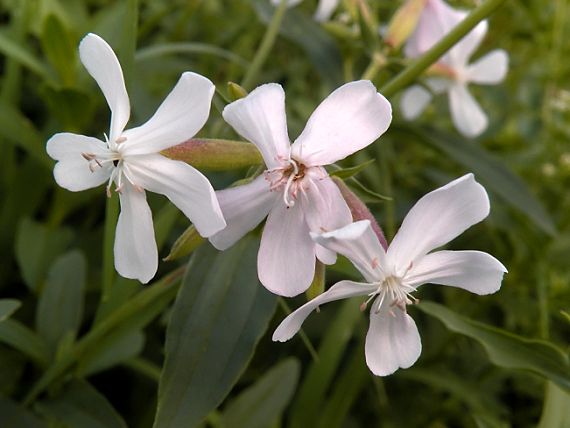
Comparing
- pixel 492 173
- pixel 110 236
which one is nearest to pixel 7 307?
pixel 110 236

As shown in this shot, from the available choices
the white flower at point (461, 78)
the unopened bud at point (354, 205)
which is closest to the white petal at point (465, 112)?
the white flower at point (461, 78)

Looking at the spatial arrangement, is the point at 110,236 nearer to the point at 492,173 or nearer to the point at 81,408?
the point at 81,408

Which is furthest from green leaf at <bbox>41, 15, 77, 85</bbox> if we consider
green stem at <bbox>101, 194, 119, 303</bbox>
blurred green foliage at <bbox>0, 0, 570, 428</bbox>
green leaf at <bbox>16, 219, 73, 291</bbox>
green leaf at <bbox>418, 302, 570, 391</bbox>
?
green leaf at <bbox>418, 302, 570, 391</bbox>

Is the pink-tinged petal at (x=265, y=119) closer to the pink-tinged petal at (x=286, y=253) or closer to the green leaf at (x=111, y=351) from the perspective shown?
the pink-tinged petal at (x=286, y=253)

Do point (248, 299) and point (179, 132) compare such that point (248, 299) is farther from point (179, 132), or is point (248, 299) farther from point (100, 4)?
point (100, 4)

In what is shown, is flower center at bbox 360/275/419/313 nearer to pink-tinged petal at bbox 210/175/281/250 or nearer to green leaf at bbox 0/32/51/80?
pink-tinged petal at bbox 210/175/281/250

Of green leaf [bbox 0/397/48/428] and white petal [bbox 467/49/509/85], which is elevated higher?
white petal [bbox 467/49/509/85]
